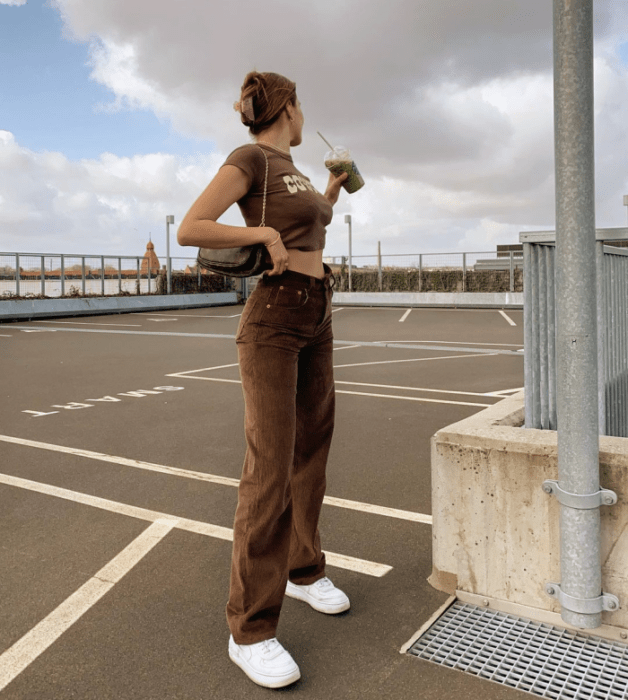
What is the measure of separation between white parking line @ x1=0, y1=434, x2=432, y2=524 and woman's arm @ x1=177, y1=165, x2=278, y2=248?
2.26 metres

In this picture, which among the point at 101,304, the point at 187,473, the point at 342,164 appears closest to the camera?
the point at 342,164

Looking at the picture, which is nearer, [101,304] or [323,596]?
[323,596]

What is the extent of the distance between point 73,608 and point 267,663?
1.03m

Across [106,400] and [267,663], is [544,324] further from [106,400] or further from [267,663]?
Answer: [106,400]

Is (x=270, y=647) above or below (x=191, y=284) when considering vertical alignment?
below

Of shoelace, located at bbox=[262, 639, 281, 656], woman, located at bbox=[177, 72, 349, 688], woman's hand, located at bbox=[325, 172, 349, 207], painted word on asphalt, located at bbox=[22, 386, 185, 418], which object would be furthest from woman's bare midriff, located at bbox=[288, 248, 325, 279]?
painted word on asphalt, located at bbox=[22, 386, 185, 418]

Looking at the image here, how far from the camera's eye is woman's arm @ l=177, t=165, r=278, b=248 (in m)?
2.44

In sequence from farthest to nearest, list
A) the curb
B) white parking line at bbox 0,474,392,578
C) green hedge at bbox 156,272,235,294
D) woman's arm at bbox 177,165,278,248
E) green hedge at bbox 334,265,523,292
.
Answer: green hedge at bbox 156,272,235,294
green hedge at bbox 334,265,523,292
the curb
white parking line at bbox 0,474,392,578
woman's arm at bbox 177,165,278,248

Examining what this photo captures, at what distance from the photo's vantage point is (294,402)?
266 centimetres

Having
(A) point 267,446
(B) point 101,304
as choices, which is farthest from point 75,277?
(A) point 267,446

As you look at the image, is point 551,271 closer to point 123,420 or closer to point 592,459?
point 592,459

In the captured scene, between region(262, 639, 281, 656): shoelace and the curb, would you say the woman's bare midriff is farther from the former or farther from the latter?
the curb

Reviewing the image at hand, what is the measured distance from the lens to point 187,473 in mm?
5133

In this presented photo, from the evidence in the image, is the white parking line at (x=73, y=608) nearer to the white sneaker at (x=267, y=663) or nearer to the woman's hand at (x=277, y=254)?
the white sneaker at (x=267, y=663)
